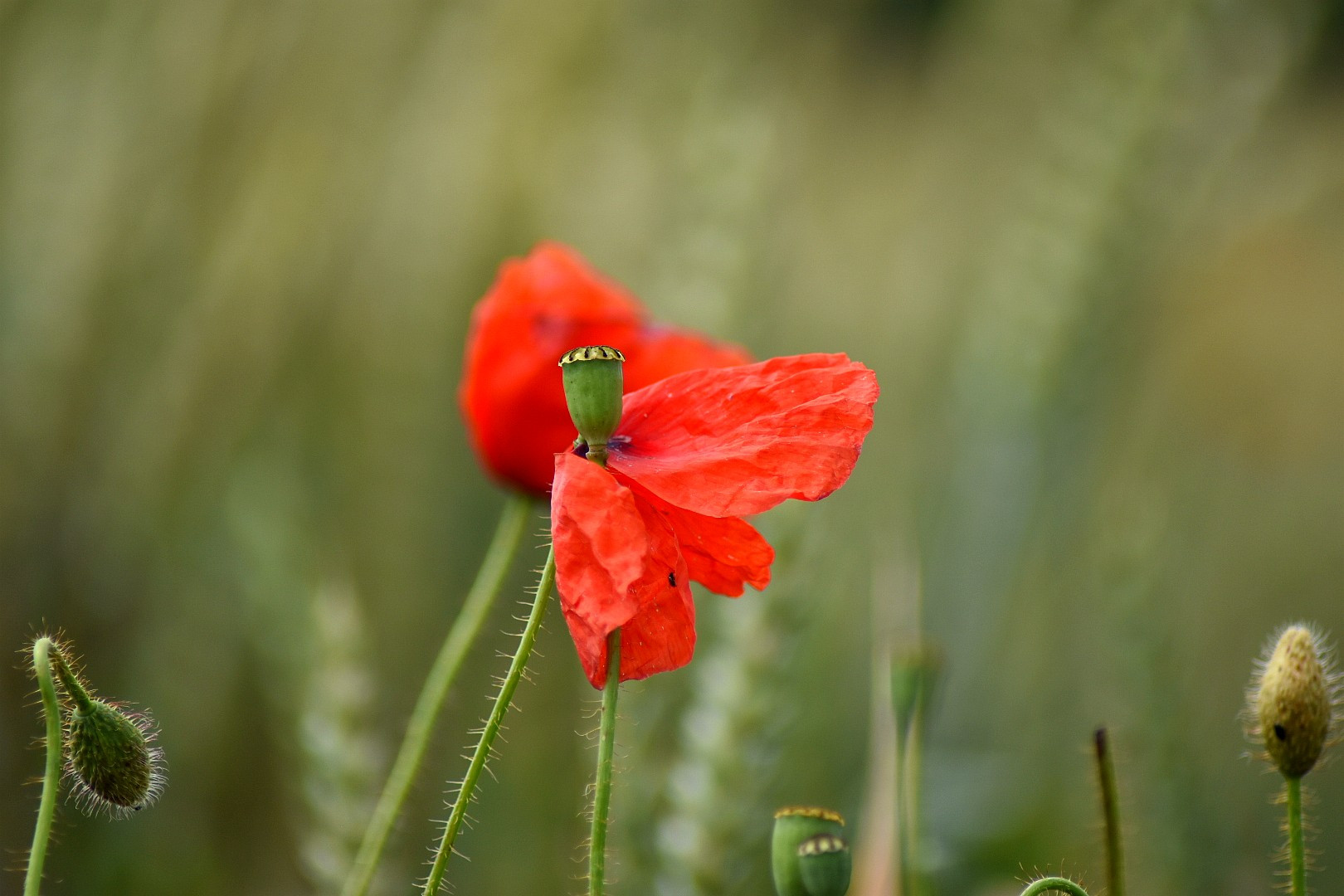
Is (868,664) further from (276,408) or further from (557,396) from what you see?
(557,396)

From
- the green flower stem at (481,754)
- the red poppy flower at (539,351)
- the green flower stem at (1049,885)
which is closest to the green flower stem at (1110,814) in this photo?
the green flower stem at (1049,885)

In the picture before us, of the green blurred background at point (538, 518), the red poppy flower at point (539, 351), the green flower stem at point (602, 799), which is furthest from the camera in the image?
the green blurred background at point (538, 518)

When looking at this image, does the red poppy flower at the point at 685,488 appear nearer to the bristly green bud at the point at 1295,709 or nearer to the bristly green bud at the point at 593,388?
the bristly green bud at the point at 593,388

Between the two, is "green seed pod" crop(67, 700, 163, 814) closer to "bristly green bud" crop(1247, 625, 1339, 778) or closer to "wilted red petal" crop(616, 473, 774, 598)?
"wilted red petal" crop(616, 473, 774, 598)

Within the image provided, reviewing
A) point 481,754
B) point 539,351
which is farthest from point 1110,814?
point 539,351

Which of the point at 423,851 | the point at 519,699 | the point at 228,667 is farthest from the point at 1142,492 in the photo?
the point at 228,667
